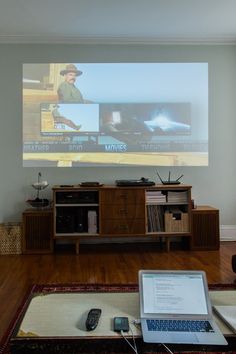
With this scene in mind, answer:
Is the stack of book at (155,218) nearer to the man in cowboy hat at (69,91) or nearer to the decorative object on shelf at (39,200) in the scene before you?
the decorative object on shelf at (39,200)

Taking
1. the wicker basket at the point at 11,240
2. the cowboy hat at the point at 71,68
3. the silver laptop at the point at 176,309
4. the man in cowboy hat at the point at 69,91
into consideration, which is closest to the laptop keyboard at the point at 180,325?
the silver laptop at the point at 176,309

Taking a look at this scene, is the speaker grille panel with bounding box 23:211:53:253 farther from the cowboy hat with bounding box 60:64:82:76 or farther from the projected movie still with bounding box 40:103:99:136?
the cowboy hat with bounding box 60:64:82:76

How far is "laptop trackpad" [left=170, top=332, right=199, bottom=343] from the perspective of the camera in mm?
1341

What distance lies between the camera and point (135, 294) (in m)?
1.85

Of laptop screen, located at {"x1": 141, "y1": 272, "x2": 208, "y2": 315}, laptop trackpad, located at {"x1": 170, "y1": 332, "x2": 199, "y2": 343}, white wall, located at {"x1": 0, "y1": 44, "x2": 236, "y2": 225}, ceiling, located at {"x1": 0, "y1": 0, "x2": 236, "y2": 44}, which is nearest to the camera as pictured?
laptop trackpad, located at {"x1": 170, "y1": 332, "x2": 199, "y2": 343}

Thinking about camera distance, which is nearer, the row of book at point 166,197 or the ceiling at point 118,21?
the ceiling at point 118,21

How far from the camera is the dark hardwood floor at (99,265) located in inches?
126

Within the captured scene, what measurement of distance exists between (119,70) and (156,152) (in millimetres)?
1218

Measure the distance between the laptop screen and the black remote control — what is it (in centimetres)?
21

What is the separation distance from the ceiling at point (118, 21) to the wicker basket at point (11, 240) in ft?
8.03

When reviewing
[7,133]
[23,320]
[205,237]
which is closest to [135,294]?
[23,320]

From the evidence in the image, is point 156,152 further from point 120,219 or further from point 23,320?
point 23,320

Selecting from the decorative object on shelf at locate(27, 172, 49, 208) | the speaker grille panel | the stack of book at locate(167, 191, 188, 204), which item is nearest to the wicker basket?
the speaker grille panel

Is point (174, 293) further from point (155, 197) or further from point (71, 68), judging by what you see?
point (71, 68)
